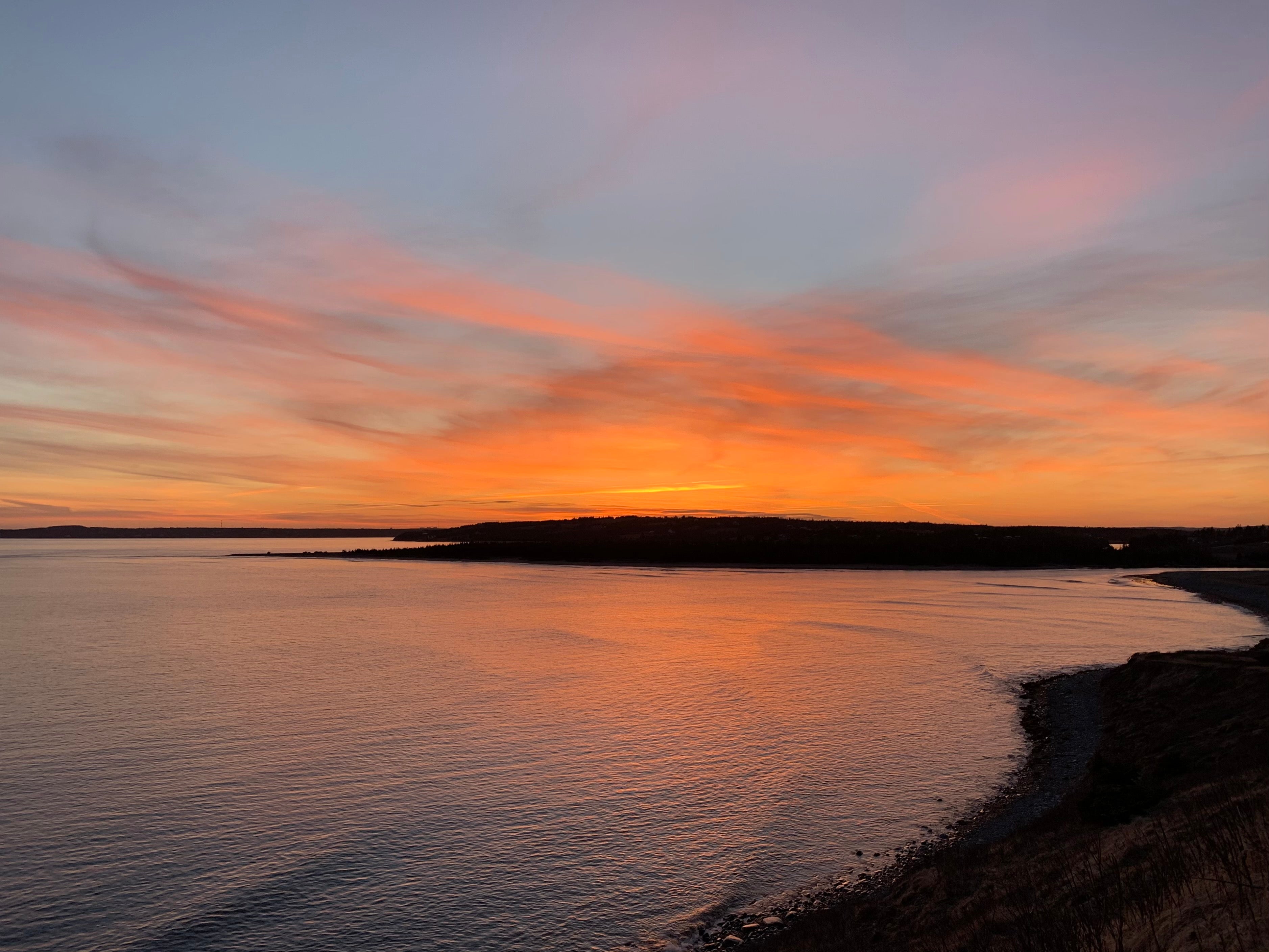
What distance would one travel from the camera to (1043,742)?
26.8 metres

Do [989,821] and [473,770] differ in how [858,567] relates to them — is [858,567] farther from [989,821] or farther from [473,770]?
[989,821]

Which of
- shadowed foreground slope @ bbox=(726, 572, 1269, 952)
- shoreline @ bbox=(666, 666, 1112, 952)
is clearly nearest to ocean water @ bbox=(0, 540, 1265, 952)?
shoreline @ bbox=(666, 666, 1112, 952)

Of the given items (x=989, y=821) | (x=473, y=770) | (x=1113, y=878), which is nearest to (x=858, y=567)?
(x=473, y=770)

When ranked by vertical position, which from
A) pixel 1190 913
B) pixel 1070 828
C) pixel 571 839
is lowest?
pixel 571 839

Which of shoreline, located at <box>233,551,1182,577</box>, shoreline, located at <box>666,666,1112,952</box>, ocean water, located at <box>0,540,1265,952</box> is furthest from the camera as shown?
shoreline, located at <box>233,551,1182,577</box>

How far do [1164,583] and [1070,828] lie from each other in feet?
411

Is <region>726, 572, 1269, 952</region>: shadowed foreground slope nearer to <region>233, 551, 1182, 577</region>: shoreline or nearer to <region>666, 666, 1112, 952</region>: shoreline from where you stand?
<region>666, 666, 1112, 952</region>: shoreline

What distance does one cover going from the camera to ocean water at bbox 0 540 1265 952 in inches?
610

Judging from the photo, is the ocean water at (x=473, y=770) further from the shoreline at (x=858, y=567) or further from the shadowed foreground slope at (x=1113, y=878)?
the shoreline at (x=858, y=567)

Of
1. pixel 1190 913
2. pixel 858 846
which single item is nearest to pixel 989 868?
pixel 858 846

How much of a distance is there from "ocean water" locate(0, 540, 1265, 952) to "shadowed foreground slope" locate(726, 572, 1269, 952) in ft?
8.63

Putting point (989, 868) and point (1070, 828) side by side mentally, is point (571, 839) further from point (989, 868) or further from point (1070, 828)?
point (1070, 828)

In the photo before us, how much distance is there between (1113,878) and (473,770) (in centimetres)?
1774

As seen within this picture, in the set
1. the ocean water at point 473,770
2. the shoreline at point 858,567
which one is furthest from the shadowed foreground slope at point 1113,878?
the shoreline at point 858,567
